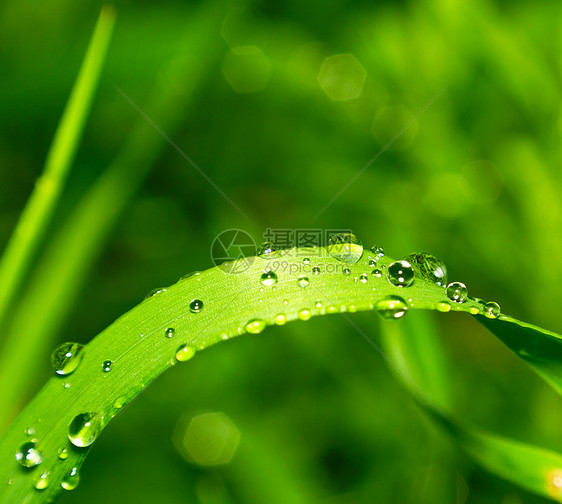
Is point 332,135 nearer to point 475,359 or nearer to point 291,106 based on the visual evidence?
point 291,106

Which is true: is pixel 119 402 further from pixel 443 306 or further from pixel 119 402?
pixel 443 306

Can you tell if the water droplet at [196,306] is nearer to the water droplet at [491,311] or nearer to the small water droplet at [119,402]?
the small water droplet at [119,402]

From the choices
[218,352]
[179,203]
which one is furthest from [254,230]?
[218,352]

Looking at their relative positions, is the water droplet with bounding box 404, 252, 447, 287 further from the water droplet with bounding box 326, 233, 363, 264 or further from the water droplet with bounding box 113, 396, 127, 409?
the water droplet with bounding box 113, 396, 127, 409

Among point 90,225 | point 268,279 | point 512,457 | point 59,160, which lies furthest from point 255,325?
point 90,225

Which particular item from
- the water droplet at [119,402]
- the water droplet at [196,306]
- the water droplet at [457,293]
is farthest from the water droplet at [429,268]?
the water droplet at [119,402]

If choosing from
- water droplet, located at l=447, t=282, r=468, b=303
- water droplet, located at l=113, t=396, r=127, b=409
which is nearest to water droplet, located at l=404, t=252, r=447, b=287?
water droplet, located at l=447, t=282, r=468, b=303
